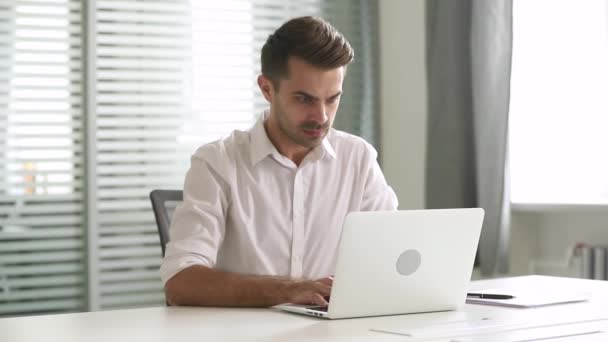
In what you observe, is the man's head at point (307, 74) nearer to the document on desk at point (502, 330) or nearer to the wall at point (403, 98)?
the document on desk at point (502, 330)

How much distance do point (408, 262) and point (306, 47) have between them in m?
0.69

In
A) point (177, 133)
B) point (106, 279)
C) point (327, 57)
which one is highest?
point (327, 57)

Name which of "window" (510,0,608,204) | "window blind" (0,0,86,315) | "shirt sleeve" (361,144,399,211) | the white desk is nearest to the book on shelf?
"window" (510,0,608,204)

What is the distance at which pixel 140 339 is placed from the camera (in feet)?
4.88

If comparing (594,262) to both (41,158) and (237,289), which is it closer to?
(237,289)

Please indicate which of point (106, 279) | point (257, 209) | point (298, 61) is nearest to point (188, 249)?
point (257, 209)

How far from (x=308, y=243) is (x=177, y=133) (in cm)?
166

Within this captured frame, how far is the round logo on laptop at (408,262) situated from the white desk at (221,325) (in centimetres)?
9

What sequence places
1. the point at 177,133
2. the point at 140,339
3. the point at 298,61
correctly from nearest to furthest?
1. the point at 140,339
2. the point at 298,61
3. the point at 177,133

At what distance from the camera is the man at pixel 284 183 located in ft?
6.99

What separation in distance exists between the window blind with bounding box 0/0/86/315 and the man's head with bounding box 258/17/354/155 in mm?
1672

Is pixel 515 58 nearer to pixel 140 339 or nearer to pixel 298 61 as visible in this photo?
pixel 298 61

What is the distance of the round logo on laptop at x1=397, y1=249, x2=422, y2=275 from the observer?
5.53ft

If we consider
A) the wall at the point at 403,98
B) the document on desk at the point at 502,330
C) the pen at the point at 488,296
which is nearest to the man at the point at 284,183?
the pen at the point at 488,296
